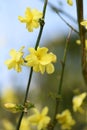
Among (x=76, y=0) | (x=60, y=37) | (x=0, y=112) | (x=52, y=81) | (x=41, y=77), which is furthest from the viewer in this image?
(x=60, y=37)

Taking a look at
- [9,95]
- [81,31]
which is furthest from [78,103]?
[9,95]

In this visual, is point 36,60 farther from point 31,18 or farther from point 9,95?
point 9,95

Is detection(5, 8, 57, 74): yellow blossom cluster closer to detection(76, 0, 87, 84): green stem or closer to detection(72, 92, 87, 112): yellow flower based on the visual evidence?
detection(76, 0, 87, 84): green stem

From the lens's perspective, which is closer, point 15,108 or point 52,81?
point 15,108

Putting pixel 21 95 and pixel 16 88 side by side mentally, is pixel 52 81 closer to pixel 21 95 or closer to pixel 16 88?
pixel 21 95

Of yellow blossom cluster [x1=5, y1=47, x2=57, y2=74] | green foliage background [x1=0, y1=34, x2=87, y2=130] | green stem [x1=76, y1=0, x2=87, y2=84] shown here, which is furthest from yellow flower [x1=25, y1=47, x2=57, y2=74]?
green foliage background [x1=0, y1=34, x2=87, y2=130]

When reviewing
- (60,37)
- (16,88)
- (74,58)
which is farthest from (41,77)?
(16,88)

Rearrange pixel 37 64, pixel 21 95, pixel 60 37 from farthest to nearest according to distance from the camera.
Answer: pixel 60 37, pixel 21 95, pixel 37 64
